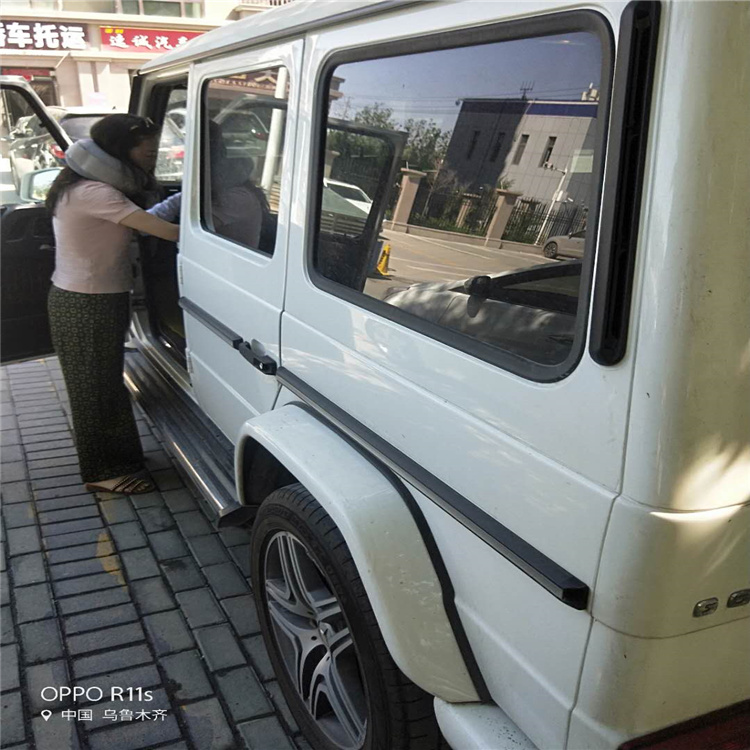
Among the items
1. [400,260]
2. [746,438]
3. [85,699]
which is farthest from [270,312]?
[746,438]

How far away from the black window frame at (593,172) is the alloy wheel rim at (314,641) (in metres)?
0.73

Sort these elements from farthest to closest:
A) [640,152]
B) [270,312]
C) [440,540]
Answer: [270,312] → [440,540] → [640,152]

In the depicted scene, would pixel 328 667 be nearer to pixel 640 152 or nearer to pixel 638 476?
pixel 638 476

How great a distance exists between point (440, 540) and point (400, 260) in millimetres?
703

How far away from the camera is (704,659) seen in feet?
4.29

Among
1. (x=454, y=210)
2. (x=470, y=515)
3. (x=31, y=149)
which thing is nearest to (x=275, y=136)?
(x=454, y=210)

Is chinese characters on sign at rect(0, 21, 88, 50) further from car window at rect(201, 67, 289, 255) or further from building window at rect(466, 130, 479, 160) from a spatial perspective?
building window at rect(466, 130, 479, 160)

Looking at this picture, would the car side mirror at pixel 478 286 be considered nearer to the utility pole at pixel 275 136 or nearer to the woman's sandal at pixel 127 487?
the utility pole at pixel 275 136

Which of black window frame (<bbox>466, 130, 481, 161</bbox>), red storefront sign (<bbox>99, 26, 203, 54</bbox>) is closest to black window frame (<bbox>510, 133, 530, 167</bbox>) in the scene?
black window frame (<bbox>466, 130, 481, 161</bbox>)

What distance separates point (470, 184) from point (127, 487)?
9.05 ft

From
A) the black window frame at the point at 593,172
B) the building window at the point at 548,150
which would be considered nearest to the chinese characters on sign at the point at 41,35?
the black window frame at the point at 593,172

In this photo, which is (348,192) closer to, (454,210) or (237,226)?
(454,210)

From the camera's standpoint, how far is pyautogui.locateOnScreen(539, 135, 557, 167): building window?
4.56 feet

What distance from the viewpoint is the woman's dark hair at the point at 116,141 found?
3250 millimetres
